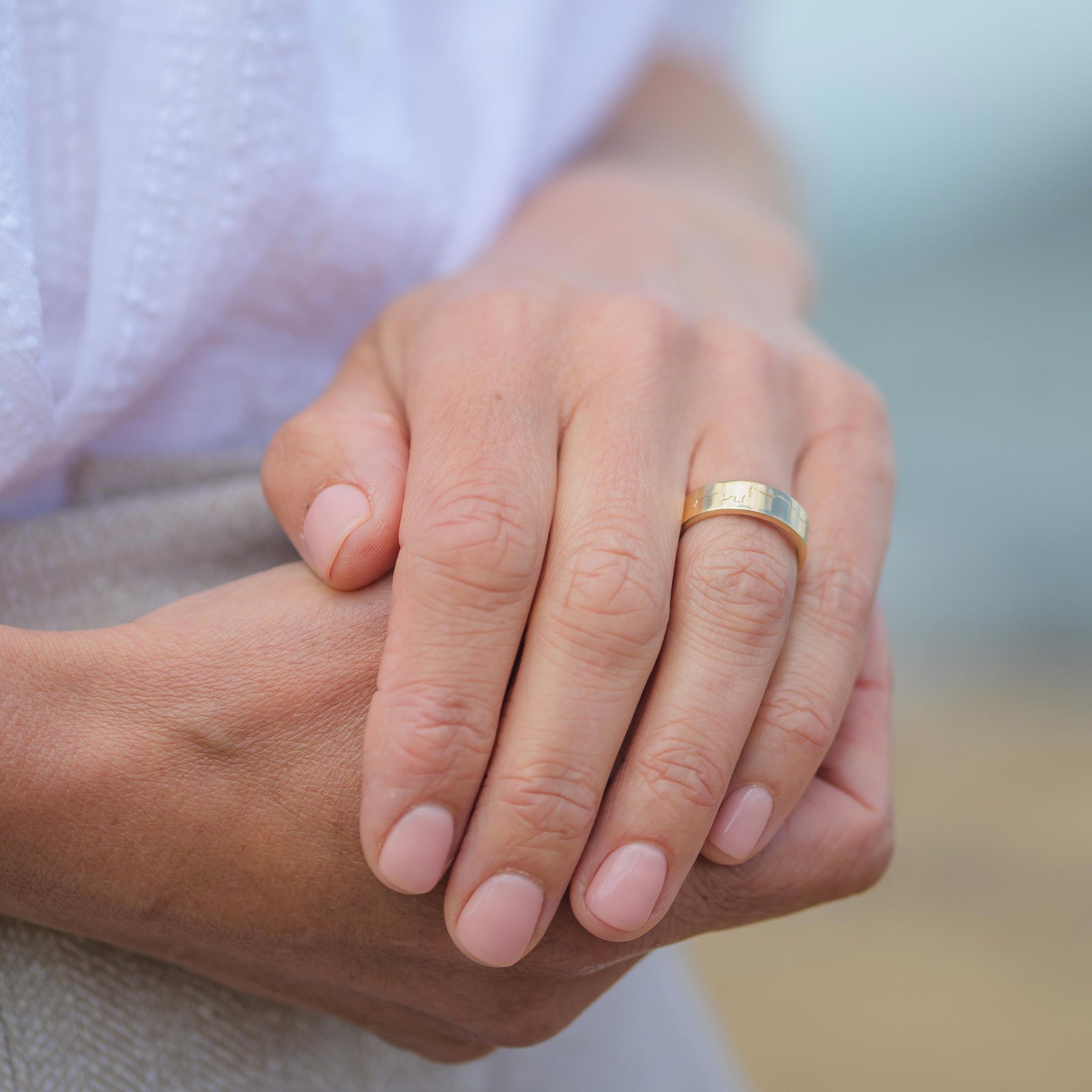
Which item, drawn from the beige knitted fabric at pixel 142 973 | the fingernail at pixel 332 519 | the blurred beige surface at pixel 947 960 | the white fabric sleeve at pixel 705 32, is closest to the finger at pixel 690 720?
the fingernail at pixel 332 519

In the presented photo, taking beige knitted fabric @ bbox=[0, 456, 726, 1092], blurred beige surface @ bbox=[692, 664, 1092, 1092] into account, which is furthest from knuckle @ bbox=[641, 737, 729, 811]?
blurred beige surface @ bbox=[692, 664, 1092, 1092]

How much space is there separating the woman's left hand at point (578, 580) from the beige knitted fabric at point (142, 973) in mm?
116

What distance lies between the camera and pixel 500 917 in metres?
0.53

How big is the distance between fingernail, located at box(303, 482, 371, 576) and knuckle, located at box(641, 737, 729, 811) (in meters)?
0.23

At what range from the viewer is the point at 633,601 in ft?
1.77

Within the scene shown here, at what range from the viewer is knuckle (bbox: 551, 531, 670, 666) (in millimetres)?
535

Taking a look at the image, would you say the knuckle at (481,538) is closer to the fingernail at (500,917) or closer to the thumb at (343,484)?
the thumb at (343,484)

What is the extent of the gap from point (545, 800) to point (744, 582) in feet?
0.61

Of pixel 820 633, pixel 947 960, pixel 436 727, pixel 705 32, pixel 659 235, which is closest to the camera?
pixel 436 727

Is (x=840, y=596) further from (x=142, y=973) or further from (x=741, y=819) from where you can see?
(x=142, y=973)

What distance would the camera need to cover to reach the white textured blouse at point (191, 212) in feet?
2.02

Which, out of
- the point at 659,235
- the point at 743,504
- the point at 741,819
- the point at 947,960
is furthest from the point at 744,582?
the point at 947,960

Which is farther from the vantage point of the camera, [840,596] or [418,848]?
[840,596]

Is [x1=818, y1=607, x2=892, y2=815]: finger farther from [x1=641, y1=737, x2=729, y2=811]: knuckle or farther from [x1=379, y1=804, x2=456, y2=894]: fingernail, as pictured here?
[x1=379, y1=804, x2=456, y2=894]: fingernail
